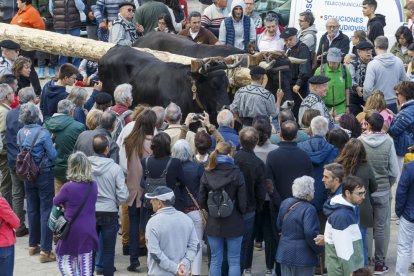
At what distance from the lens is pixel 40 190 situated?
13250mm

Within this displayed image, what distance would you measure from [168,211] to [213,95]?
5.64 meters

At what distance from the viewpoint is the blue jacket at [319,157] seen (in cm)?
1222

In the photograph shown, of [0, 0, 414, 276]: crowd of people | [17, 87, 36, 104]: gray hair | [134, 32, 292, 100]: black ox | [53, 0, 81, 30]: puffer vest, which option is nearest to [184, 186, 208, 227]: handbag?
[0, 0, 414, 276]: crowd of people

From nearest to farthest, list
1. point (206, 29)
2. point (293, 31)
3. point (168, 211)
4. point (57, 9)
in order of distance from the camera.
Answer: point (168, 211) → point (293, 31) → point (206, 29) → point (57, 9)

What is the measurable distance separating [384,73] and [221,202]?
228 inches

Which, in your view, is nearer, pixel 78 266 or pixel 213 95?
pixel 78 266

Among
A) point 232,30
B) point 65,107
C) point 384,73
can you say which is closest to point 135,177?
point 65,107

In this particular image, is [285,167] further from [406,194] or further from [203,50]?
[203,50]

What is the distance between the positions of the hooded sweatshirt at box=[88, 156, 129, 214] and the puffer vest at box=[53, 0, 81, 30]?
10.6 meters

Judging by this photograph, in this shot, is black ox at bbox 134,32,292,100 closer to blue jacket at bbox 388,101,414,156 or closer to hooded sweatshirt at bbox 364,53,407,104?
hooded sweatshirt at bbox 364,53,407,104

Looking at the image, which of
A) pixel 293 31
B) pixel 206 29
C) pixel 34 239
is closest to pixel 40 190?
pixel 34 239

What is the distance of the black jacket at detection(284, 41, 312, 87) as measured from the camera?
17.3 m

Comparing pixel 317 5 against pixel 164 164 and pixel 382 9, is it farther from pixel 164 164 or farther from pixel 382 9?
pixel 164 164

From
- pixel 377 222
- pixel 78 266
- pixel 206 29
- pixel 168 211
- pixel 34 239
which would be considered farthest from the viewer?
pixel 206 29
